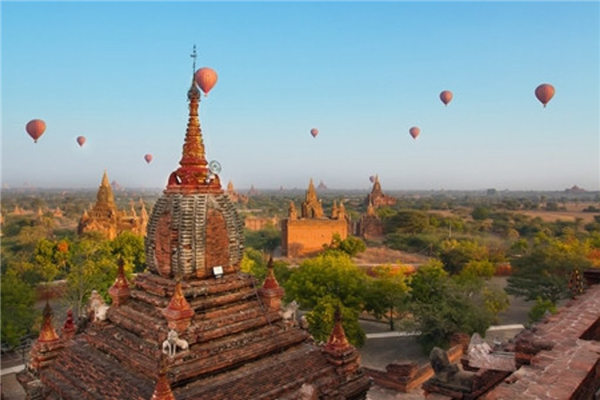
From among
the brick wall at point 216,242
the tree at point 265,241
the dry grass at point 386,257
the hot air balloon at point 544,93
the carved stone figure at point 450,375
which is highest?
the hot air balloon at point 544,93

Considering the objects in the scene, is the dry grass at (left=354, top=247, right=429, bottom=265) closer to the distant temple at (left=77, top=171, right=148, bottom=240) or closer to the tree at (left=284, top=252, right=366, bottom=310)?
the tree at (left=284, top=252, right=366, bottom=310)

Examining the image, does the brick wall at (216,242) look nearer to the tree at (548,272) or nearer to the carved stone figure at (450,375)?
the carved stone figure at (450,375)

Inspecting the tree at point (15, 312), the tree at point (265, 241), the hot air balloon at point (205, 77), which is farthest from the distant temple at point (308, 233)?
the hot air balloon at point (205, 77)

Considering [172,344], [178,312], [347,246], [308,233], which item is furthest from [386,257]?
[172,344]

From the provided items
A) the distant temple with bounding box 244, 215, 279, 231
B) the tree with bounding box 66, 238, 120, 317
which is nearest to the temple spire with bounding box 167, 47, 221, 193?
the tree with bounding box 66, 238, 120, 317

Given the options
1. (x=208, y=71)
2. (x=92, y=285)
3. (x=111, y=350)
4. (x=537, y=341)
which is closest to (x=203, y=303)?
(x=111, y=350)
